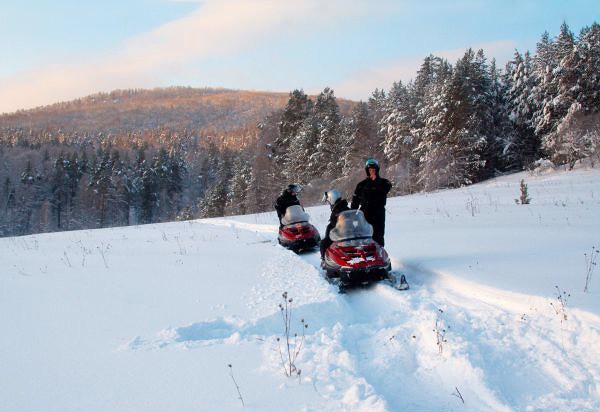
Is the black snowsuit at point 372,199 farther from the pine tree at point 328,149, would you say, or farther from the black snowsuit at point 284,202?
the pine tree at point 328,149

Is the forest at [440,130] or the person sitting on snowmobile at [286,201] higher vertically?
the forest at [440,130]

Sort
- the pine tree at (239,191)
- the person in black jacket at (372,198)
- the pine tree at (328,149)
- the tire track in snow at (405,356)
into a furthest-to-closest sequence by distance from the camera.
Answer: the pine tree at (239,191) < the pine tree at (328,149) < the person in black jacket at (372,198) < the tire track in snow at (405,356)

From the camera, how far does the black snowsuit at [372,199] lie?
26.6 ft

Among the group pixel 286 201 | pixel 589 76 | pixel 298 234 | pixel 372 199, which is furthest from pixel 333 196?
pixel 589 76

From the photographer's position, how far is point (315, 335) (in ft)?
15.4

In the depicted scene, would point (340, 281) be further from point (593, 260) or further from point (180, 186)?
point (180, 186)

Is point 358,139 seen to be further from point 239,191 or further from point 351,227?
point 351,227

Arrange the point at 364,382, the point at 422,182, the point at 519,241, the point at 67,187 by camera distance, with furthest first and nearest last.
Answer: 1. the point at 67,187
2. the point at 422,182
3. the point at 519,241
4. the point at 364,382

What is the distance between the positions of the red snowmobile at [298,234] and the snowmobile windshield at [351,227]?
9.44 ft

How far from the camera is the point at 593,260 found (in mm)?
6387

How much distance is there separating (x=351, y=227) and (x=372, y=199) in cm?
99

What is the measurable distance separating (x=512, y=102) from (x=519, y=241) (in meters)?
39.8

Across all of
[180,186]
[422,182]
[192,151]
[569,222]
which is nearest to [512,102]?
[422,182]

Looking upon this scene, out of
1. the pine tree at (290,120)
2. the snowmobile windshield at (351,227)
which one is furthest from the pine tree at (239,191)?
the snowmobile windshield at (351,227)
